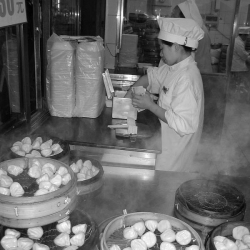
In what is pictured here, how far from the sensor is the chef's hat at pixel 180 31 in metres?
2.34

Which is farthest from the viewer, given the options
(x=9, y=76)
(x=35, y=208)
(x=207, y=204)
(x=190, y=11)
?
(x=190, y=11)

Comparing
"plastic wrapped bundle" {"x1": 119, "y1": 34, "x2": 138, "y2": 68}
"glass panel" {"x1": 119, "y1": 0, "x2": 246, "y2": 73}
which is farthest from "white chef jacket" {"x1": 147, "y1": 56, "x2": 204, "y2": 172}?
"glass panel" {"x1": 119, "y1": 0, "x2": 246, "y2": 73}

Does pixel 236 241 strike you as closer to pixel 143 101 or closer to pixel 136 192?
pixel 136 192

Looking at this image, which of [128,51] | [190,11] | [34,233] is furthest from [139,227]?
[128,51]

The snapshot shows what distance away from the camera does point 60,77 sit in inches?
105

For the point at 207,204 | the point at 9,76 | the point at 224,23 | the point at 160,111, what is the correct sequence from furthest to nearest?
the point at 224,23 → the point at 160,111 → the point at 9,76 → the point at 207,204

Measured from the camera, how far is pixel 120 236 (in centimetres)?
136

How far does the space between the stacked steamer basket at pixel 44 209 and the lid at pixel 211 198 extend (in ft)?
1.68

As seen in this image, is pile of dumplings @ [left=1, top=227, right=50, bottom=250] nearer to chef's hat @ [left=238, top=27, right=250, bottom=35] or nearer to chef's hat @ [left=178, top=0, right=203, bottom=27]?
chef's hat @ [left=178, top=0, right=203, bottom=27]

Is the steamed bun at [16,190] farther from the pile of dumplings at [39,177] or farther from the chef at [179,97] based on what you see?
the chef at [179,97]

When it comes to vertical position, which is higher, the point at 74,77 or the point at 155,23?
the point at 155,23

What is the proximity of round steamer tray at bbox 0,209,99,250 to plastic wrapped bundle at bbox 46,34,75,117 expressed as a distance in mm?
1441

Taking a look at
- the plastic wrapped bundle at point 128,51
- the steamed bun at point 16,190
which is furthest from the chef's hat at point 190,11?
the steamed bun at point 16,190

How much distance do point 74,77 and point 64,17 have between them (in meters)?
1.23
